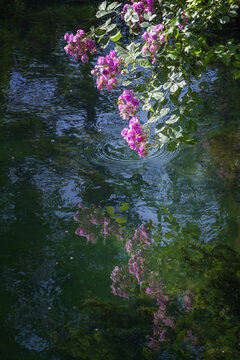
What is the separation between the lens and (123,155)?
368 cm

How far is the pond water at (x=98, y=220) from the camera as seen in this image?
2.18 metres

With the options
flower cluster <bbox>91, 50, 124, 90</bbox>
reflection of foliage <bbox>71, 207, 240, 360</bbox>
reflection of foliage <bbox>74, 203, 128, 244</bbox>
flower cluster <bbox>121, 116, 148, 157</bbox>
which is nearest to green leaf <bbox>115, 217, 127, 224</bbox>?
reflection of foliage <bbox>74, 203, 128, 244</bbox>

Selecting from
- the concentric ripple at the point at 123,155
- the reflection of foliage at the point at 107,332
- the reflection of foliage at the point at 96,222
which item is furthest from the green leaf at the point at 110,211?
the reflection of foliage at the point at 107,332

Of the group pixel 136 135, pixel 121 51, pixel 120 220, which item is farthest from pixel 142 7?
pixel 120 220

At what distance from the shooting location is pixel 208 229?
112 inches

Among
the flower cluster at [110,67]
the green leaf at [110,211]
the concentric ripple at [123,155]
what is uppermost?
the flower cluster at [110,67]

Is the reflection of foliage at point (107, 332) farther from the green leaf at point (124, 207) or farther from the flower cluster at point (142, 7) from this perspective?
the flower cluster at point (142, 7)

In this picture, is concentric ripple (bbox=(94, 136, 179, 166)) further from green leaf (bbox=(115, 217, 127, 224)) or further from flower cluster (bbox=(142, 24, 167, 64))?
flower cluster (bbox=(142, 24, 167, 64))

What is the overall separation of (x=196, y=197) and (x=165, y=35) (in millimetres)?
1498

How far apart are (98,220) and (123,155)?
86 centimetres

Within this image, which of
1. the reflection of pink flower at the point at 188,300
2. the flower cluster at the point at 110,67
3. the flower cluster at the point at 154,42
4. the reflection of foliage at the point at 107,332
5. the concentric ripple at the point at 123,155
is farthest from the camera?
the concentric ripple at the point at 123,155

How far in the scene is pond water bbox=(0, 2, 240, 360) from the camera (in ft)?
7.16

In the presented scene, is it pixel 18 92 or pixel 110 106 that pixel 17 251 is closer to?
pixel 110 106

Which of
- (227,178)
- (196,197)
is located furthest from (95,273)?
(227,178)
